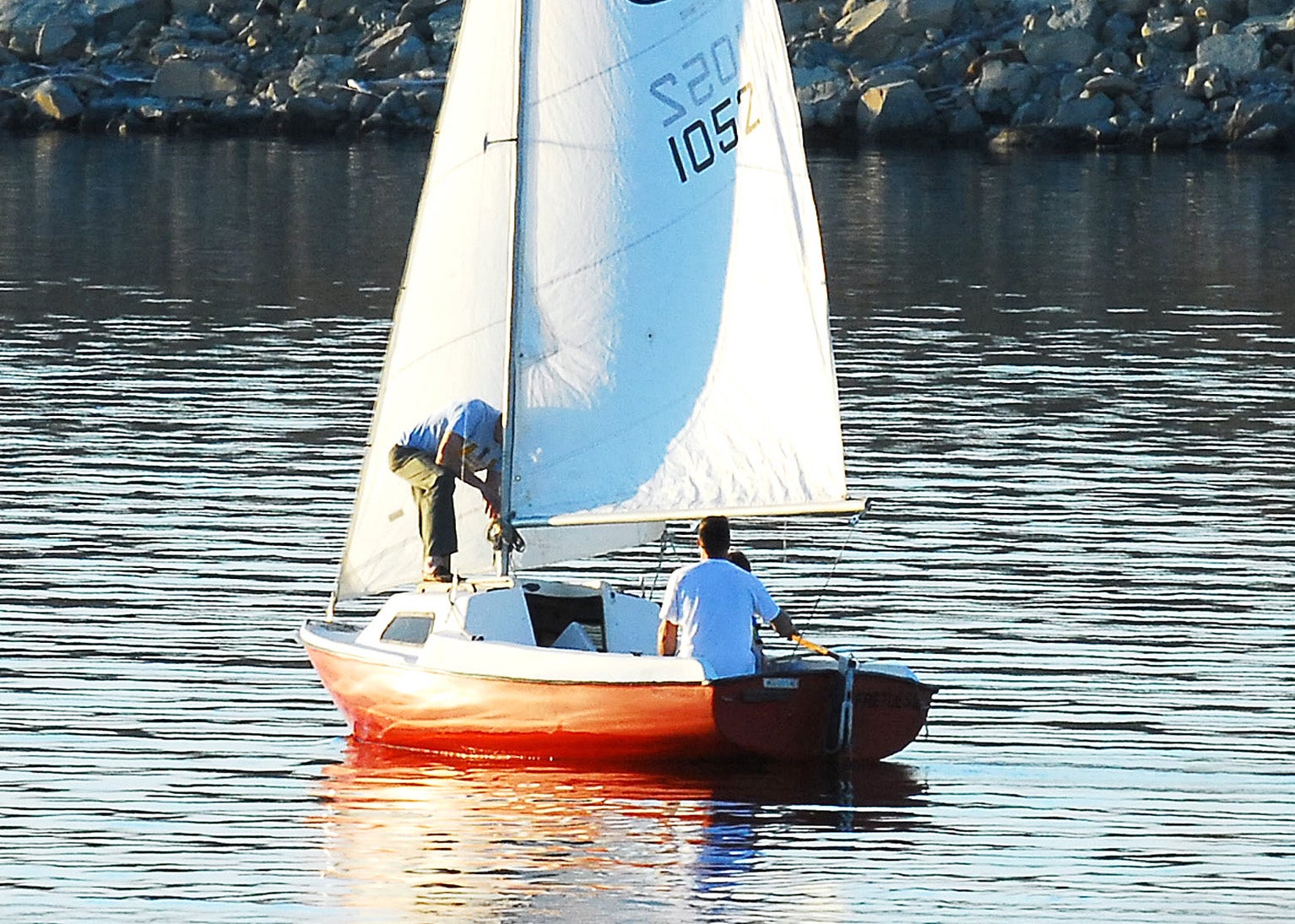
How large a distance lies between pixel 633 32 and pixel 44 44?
242 feet

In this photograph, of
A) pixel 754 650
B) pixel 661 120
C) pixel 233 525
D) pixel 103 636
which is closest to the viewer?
pixel 754 650

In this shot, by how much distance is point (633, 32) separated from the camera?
21.6m

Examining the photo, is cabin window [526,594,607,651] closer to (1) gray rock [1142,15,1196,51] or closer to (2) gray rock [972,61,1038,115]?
(2) gray rock [972,61,1038,115]

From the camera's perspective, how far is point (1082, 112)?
8388cm

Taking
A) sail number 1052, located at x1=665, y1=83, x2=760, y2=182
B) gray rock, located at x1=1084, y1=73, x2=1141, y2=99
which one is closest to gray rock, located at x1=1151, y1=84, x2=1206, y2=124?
gray rock, located at x1=1084, y1=73, x2=1141, y2=99

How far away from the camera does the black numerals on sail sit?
21594 millimetres

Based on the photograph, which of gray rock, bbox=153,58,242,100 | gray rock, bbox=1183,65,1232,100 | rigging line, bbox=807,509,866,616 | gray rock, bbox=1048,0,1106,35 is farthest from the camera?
gray rock, bbox=153,58,242,100

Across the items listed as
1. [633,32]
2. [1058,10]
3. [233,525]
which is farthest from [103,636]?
[1058,10]

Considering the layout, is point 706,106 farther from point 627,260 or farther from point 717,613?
point 717,613

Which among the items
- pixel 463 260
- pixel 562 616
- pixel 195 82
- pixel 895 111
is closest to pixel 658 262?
pixel 463 260

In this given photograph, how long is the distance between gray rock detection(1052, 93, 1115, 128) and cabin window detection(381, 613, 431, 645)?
64.7 metres

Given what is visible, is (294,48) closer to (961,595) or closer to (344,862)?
(961,595)

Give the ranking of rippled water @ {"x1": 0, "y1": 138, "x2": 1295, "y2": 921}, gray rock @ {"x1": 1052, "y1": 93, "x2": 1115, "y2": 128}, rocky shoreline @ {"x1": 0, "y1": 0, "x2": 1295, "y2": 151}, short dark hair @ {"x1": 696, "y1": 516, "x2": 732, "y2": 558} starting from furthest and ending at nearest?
1. rocky shoreline @ {"x1": 0, "y1": 0, "x2": 1295, "y2": 151}
2. gray rock @ {"x1": 1052, "y1": 93, "x2": 1115, "y2": 128}
3. short dark hair @ {"x1": 696, "y1": 516, "x2": 732, "y2": 558}
4. rippled water @ {"x1": 0, "y1": 138, "x2": 1295, "y2": 921}

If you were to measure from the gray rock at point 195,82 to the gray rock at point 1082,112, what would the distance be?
82.9 ft
